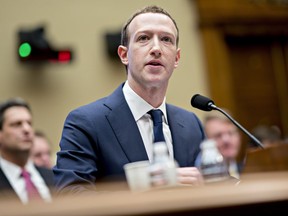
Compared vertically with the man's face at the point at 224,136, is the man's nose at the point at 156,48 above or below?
above

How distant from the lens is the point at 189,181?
1553 mm

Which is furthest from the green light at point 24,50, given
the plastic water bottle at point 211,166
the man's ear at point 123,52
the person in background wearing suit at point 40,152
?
the plastic water bottle at point 211,166

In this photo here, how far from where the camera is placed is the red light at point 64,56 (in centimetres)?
470

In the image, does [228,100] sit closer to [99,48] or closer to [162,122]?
[99,48]

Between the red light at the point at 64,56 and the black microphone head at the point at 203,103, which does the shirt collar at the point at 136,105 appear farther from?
the red light at the point at 64,56

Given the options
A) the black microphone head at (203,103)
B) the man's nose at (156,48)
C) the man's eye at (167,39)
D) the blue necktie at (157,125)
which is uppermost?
the man's eye at (167,39)

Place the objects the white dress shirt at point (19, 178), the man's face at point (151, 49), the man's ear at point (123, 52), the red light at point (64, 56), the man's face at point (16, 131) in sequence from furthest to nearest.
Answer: the red light at point (64, 56) → the man's face at point (16, 131) → the white dress shirt at point (19, 178) → the man's ear at point (123, 52) → the man's face at point (151, 49)

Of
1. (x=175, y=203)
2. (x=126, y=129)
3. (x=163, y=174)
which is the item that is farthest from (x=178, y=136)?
(x=175, y=203)

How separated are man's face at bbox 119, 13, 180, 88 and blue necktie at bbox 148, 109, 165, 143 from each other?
11 cm

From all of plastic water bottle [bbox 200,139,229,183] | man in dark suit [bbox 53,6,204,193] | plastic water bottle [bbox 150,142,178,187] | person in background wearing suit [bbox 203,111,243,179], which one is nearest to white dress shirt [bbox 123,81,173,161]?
man in dark suit [bbox 53,6,204,193]

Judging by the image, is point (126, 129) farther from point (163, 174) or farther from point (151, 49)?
point (163, 174)

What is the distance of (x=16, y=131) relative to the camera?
345 centimetres

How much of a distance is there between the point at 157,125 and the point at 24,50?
2.79 m

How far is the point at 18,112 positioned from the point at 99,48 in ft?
5.46
